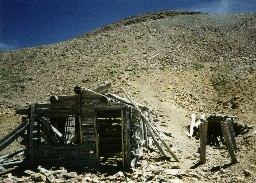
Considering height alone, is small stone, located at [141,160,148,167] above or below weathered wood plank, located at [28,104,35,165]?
below

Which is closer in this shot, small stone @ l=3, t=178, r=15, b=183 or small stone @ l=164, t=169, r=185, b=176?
small stone @ l=3, t=178, r=15, b=183

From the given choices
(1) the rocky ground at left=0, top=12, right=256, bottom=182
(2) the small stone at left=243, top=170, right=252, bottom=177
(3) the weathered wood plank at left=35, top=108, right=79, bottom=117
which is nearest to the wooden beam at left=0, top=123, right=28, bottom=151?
(3) the weathered wood plank at left=35, top=108, right=79, bottom=117

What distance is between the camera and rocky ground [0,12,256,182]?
10867 millimetres

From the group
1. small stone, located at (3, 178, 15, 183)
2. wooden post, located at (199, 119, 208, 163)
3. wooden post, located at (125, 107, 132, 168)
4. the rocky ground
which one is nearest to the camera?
small stone, located at (3, 178, 15, 183)

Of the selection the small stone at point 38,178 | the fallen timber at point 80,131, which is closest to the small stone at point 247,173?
the fallen timber at point 80,131

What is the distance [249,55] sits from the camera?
31297 millimetres

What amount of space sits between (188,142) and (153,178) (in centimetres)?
734

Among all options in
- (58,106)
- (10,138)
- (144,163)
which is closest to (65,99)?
(58,106)

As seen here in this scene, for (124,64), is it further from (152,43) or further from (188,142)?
(188,142)

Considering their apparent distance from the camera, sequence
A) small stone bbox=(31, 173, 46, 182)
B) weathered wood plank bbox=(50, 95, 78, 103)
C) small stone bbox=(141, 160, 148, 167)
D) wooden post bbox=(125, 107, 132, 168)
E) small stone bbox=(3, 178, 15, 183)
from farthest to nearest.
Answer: weathered wood plank bbox=(50, 95, 78, 103)
small stone bbox=(141, 160, 148, 167)
wooden post bbox=(125, 107, 132, 168)
small stone bbox=(31, 173, 46, 182)
small stone bbox=(3, 178, 15, 183)

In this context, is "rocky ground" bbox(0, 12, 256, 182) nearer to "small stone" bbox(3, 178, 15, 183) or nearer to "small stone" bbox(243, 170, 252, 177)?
"small stone" bbox(243, 170, 252, 177)

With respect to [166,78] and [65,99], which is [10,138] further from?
[166,78]

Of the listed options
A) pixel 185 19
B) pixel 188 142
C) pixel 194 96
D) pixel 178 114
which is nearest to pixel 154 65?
pixel 194 96

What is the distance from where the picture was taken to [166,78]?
27156 millimetres
